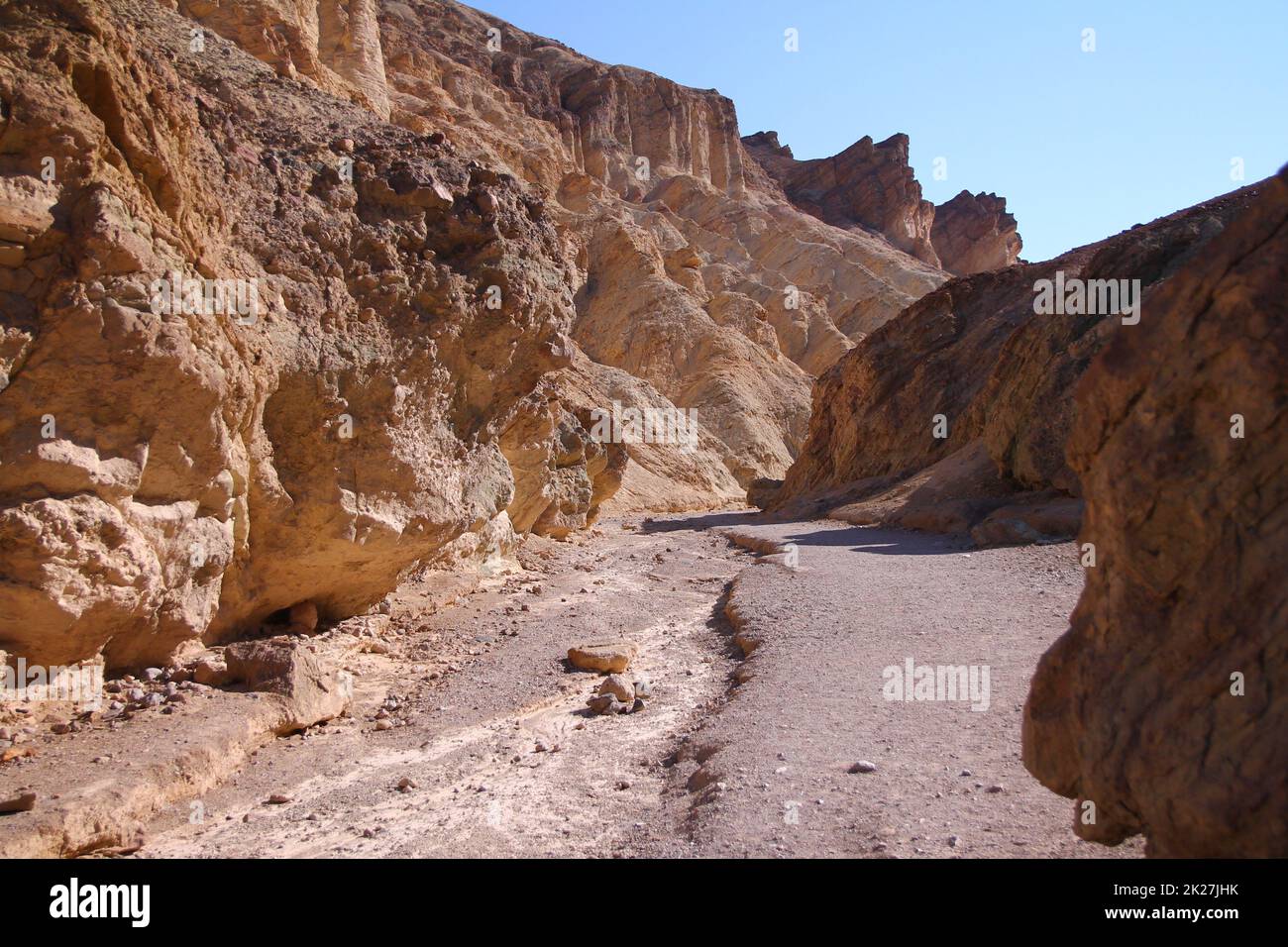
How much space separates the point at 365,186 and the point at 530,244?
2.32 metres

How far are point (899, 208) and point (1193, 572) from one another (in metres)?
80.2

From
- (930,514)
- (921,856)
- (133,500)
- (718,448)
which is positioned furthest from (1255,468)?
(718,448)

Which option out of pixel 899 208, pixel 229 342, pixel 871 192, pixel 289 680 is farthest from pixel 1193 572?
pixel 871 192

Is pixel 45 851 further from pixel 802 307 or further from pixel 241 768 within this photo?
pixel 802 307

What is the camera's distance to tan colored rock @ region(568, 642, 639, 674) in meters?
7.72

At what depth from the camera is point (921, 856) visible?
3361 mm

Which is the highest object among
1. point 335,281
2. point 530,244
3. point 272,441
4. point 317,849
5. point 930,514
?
point 530,244

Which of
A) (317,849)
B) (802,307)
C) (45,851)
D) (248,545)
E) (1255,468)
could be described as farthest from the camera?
(802,307)

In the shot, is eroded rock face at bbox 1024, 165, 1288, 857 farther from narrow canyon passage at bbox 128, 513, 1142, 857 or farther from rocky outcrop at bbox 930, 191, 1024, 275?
rocky outcrop at bbox 930, 191, 1024, 275

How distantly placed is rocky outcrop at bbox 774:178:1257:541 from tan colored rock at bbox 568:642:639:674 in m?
5.26

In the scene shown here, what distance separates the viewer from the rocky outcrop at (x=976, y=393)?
13398 mm

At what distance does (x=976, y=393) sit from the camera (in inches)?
778

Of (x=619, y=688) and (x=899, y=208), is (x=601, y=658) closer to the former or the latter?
(x=619, y=688)

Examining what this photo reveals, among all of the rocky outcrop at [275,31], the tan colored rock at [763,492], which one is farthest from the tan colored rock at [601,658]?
the tan colored rock at [763,492]
